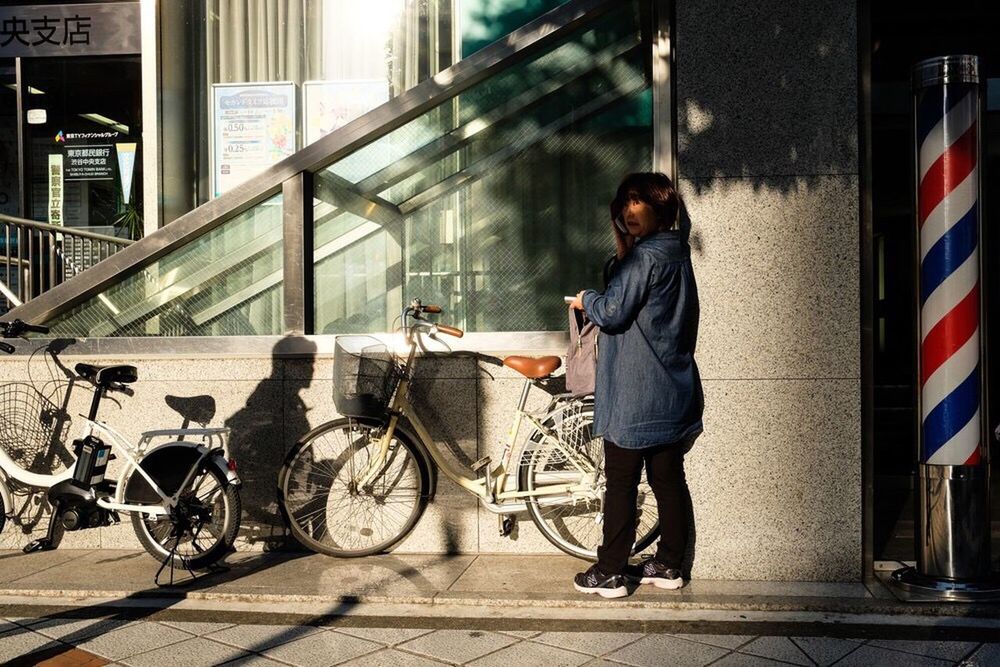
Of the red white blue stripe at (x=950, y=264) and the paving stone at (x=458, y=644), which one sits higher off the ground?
the red white blue stripe at (x=950, y=264)

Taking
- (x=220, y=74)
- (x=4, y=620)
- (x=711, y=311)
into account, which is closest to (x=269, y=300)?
(x=4, y=620)

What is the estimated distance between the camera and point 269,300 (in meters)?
6.05

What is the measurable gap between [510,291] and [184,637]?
2657 mm

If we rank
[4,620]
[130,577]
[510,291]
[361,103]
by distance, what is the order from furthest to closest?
[361,103] → [510,291] → [130,577] → [4,620]

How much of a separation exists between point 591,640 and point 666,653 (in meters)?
0.35

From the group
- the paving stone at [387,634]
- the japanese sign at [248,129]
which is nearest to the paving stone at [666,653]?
the paving stone at [387,634]

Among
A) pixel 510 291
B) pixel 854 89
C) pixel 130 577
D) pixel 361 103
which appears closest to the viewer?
pixel 854 89

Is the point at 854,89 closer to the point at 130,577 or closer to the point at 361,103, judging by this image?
the point at 130,577

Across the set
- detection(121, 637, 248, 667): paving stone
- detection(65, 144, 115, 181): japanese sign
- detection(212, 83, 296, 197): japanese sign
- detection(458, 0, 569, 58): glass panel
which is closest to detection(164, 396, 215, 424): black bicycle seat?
detection(121, 637, 248, 667): paving stone

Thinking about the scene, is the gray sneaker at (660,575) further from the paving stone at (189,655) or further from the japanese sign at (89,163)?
the japanese sign at (89,163)

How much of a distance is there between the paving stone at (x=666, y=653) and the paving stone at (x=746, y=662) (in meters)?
0.05

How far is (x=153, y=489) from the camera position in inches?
213

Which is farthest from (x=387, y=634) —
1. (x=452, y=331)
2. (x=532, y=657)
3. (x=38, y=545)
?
(x=38, y=545)

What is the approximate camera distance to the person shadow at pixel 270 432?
5.88 meters
